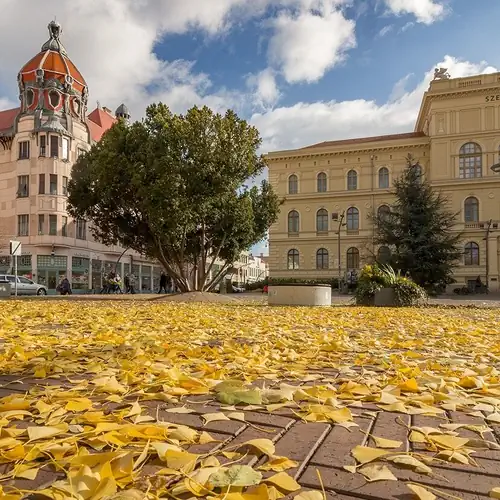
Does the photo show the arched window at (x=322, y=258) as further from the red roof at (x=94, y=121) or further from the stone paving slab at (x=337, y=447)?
the stone paving slab at (x=337, y=447)

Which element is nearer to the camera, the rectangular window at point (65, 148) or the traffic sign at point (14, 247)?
the traffic sign at point (14, 247)

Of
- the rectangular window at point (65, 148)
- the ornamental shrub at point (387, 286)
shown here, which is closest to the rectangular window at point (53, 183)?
the rectangular window at point (65, 148)

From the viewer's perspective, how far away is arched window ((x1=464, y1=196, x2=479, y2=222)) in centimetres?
4375

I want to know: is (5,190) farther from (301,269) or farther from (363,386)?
(363,386)

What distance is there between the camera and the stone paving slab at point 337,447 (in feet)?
4.77

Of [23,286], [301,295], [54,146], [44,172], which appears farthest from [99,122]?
[301,295]

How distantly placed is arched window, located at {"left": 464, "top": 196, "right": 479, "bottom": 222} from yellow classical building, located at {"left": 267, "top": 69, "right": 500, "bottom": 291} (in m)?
0.09

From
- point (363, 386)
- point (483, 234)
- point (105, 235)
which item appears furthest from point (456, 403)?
point (483, 234)

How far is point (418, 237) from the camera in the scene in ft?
83.1

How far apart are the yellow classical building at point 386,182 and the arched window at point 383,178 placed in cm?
11

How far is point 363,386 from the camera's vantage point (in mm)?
2711

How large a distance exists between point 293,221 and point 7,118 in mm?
32253

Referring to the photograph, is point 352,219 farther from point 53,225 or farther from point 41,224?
point 41,224

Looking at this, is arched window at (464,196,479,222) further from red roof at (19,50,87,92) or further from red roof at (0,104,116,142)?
red roof at (19,50,87,92)
